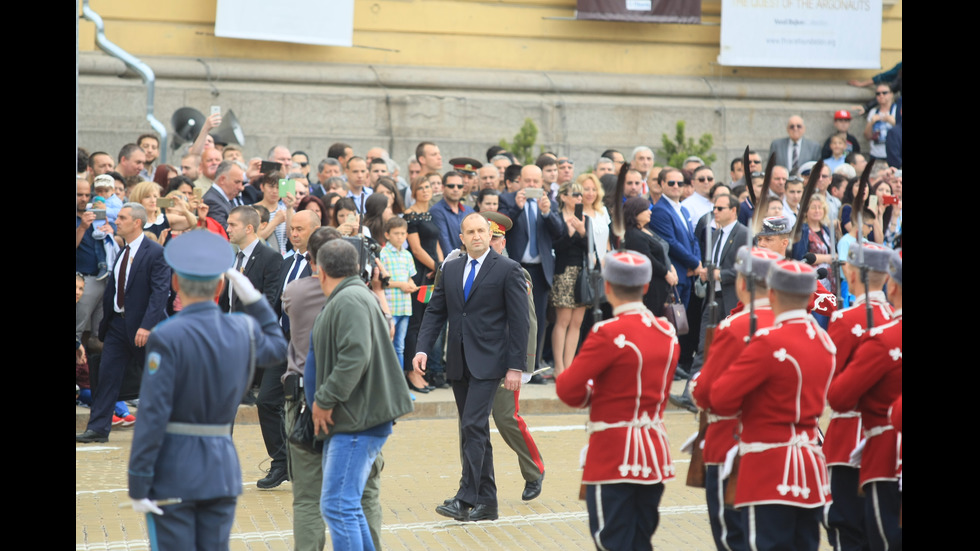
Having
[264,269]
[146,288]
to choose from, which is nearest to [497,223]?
[264,269]

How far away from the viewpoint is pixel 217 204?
11938 millimetres

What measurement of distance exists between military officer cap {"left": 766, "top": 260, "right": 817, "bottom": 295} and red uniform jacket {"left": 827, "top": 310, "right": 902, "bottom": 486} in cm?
47

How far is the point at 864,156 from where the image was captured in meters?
18.3

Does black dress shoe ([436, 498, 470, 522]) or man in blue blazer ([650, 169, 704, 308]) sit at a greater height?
man in blue blazer ([650, 169, 704, 308])

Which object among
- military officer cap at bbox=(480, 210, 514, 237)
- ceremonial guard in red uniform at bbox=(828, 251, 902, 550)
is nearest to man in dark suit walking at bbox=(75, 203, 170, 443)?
military officer cap at bbox=(480, 210, 514, 237)

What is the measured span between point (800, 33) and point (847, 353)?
1335 centimetres

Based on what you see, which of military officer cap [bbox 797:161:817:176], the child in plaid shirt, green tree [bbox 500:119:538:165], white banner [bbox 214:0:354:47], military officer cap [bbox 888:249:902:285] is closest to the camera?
military officer cap [bbox 888:249:902:285]

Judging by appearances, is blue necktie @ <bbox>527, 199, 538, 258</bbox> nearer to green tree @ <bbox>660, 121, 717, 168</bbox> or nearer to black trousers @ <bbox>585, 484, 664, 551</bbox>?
green tree @ <bbox>660, 121, 717, 168</bbox>

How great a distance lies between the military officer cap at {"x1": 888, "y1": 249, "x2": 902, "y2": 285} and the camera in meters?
6.34

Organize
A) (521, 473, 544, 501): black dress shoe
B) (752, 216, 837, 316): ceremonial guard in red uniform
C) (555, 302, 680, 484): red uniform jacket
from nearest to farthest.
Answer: (555, 302, 680, 484): red uniform jacket
(521, 473, 544, 501): black dress shoe
(752, 216, 837, 316): ceremonial guard in red uniform

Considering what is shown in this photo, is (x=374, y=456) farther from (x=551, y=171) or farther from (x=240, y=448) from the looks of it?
(x=551, y=171)

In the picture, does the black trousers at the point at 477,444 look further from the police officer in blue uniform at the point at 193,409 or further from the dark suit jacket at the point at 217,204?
the dark suit jacket at the point at 217,204

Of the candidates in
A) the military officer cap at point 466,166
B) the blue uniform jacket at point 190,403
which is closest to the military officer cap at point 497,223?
the military officer cap at point 466,166

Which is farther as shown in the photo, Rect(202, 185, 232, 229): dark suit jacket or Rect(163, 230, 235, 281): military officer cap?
Rect(202, 185, 232, 229): dark suit jacket
